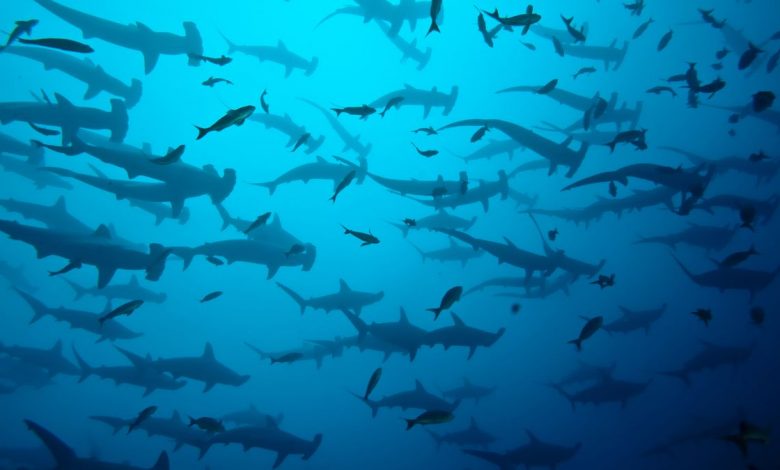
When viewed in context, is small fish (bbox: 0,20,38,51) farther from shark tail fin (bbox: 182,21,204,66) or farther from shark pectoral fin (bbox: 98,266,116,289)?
shark tail fin (bbox: 182,21,204,66)

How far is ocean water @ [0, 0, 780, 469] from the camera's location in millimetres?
14641

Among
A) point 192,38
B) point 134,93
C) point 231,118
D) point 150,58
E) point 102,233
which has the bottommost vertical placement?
point 102,233

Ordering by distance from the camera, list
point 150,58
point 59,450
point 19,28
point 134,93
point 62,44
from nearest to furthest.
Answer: point 62,44, point 59,450, point 19,28, point 134,93, point 150,58

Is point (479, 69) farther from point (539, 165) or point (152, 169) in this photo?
point (152, 169)

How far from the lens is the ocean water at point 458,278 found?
48.0ft

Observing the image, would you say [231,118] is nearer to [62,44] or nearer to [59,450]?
[62,44]

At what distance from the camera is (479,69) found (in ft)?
164

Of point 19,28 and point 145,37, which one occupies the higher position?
point 145,37

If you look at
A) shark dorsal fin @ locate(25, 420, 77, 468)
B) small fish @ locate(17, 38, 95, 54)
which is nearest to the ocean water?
shark dorsal fin @ locate(25, 420, 77, 468)

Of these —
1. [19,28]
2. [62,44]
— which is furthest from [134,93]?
[62,44]

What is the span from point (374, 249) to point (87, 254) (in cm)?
4254

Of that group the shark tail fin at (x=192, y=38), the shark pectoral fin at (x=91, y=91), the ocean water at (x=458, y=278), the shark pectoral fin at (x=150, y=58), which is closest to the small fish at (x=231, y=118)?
the ocean water at (x=458, y=278)

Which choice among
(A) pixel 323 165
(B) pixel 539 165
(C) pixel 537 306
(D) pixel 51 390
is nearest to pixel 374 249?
(C) pixel 537 306

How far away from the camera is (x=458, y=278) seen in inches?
1382
